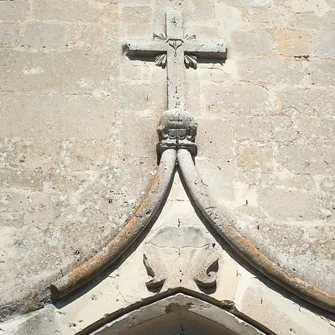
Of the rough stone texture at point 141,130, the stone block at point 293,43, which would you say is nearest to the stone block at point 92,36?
the rough stone texture at point 141,130

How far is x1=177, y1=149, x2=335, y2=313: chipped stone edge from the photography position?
10.1ft

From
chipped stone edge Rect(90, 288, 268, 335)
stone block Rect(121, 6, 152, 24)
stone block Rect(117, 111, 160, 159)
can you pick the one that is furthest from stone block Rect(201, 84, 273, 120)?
chipped stone edge Rect(90, 288, 268, 335)

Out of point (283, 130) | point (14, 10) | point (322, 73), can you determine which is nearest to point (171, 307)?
point (283, 130)

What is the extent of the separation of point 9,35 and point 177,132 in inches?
45.1

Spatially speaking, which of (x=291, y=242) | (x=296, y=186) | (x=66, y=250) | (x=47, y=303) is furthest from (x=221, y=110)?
(x=47, y=303)

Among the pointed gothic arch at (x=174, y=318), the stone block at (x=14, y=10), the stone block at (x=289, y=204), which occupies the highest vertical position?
the stone block at (x=14, y=10)

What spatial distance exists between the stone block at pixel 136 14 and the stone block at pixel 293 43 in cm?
75

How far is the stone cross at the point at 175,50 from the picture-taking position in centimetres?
373

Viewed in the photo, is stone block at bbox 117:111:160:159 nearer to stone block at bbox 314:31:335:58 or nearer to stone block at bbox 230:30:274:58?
stone block at bbox 230:30:274:58

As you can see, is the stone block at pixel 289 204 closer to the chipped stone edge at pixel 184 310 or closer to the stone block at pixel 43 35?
the chipped stone edge at pixel 184 310

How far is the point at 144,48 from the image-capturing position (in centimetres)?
376

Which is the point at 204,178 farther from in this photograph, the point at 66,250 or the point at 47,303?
the point at 47,303

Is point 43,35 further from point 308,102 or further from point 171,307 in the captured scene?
point 171,307

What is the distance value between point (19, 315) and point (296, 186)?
1499mm
